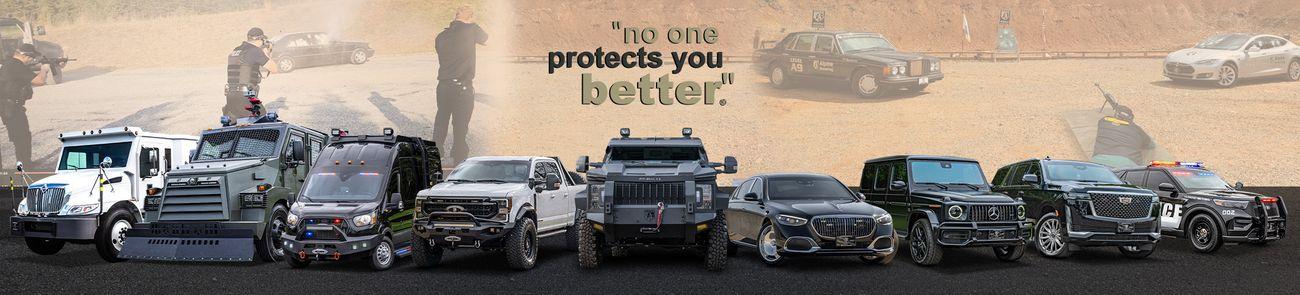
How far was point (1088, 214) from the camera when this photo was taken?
16141mm

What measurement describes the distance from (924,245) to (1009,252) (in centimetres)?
158

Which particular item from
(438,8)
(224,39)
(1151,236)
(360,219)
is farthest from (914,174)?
(224,39)

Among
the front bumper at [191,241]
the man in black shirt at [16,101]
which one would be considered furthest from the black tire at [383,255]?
the man in black shirt at [16,101]

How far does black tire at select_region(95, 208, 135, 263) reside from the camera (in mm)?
17016

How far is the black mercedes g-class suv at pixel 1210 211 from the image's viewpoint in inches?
686

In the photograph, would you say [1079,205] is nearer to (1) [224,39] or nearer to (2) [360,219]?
(2) [360,219]

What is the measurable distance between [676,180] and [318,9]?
41.5m

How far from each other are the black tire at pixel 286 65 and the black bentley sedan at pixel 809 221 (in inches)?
1365

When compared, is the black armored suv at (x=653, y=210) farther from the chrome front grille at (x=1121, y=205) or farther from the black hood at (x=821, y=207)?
the chrome front grille at (x=1121, y=205)

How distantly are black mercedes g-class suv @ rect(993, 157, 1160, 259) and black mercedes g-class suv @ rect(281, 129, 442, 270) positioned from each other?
10.1 metres

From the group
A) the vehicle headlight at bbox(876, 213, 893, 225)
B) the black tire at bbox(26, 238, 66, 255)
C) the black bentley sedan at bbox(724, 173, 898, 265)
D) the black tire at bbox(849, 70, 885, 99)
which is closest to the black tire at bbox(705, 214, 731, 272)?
the black bentley sedan at bbox(724, 173, 898, 265)

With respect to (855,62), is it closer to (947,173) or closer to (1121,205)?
(947,173)

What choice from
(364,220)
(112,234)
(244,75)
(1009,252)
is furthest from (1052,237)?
(244,75)

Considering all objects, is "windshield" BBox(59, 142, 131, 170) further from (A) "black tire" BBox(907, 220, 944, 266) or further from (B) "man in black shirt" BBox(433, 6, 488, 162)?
(B) "man in black shirt" BBox(433, 6, 488, 162)
